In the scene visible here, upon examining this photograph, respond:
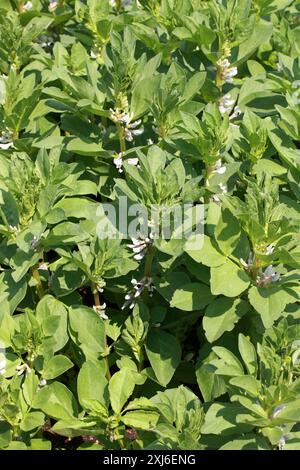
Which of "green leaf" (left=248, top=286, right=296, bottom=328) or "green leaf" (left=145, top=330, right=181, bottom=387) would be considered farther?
"green leaf" (left=145, top=330, right=181, bottom=387)

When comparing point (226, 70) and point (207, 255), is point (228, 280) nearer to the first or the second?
point (207, 255)

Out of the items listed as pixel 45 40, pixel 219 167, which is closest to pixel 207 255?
pixel 219 167

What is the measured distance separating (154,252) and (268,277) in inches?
17.7

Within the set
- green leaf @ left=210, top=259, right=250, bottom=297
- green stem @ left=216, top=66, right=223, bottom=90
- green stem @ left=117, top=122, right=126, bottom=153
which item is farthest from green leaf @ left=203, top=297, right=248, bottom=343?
green stem @ left=216, top=66, right=223, bottom=90

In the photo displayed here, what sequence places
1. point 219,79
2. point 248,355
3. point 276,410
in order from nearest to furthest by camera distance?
1. point 276,410
2. point 248,355
3. point 219,79

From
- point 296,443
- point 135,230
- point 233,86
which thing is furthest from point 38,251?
point 233,86

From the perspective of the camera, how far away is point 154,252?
282 centimetres

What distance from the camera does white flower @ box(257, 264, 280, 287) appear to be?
8.60 feet

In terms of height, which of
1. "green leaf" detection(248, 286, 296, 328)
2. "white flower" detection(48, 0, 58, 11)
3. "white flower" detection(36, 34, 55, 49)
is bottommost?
"green leaf" detection(248, 286, 296, 328)

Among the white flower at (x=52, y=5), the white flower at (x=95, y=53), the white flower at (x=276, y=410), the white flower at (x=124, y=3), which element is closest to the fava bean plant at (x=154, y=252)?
the white flower at (x=276, y=410)

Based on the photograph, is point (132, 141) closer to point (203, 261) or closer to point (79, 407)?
point (203, 261)

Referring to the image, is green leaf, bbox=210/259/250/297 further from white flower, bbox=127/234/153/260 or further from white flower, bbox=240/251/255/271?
white flower, bbox=127/234/153/260

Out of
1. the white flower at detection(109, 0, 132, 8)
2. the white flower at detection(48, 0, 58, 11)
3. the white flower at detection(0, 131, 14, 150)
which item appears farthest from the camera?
the white flower at detection(48, 0, 58, 11)

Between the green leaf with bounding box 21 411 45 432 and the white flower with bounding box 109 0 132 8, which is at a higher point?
the white flower with bounding box 109 0 132 8
